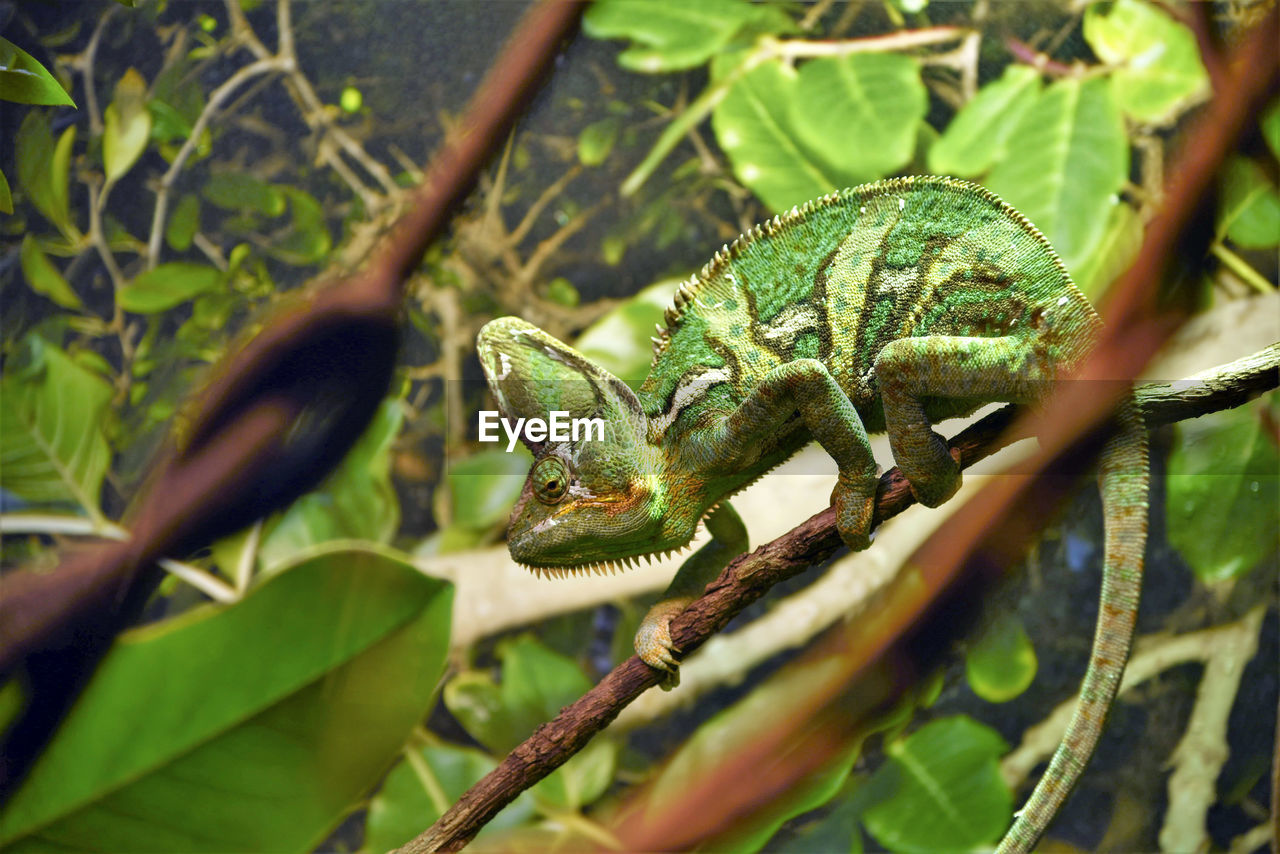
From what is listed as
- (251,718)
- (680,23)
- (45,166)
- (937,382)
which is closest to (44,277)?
(45,166)

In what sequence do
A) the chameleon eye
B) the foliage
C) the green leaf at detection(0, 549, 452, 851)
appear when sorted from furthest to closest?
the foliage → the green leaf at detection(0, 549, 452, 851) → the chameleon eye

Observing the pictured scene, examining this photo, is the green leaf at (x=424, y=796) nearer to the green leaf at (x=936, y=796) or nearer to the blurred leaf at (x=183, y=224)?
the green leaf at (x=936, y=796)

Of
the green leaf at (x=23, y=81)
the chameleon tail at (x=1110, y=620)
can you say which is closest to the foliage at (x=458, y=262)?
the green leaf at (x=23, y=81)

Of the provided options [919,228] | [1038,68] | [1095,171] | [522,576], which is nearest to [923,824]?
[522,576]

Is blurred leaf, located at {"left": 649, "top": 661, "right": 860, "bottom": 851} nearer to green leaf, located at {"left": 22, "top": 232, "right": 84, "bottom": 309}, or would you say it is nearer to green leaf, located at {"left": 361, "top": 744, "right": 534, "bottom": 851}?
green leaf, located at {"left": 361, "top": 744, "right": 534, "bottom": 851}

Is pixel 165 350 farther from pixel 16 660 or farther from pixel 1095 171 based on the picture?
pixel 1095 171

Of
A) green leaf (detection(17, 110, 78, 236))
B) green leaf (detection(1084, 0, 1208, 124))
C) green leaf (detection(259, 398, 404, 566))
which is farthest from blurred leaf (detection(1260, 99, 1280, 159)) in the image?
green leaf (detection(17, 110, 78, 236))
